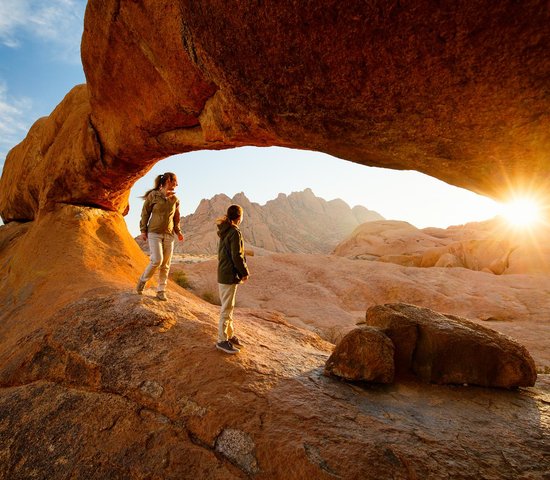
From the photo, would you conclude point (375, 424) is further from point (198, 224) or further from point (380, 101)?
point (198, 224)

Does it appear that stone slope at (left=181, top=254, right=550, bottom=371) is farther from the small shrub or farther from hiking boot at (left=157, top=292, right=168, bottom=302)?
hiking boot at (left=157, top=292, right=168, bottom=302)

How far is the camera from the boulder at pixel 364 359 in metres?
5.11

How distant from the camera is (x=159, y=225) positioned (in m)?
6.36

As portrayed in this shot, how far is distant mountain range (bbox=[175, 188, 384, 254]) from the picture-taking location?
232ft

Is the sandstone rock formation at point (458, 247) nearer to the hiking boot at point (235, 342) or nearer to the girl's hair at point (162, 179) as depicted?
the hiking boot at point (235, 342)

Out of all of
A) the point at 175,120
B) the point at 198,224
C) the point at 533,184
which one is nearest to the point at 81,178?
the point at 175,120

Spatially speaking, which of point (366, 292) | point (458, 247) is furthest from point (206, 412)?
point (458, 247)

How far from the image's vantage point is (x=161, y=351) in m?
4.88

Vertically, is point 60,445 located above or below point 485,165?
below

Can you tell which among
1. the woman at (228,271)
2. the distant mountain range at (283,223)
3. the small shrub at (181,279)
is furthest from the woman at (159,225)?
the distant mountain range at (283,223)

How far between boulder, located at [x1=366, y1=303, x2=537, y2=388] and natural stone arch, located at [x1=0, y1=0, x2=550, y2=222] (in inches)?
104

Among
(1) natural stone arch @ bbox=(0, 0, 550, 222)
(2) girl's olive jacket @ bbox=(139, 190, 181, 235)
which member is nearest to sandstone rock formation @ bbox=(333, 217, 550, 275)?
(1) natural stone arch @ bbox=(0, 0, 550, 222)

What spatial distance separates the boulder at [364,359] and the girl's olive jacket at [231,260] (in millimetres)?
2103

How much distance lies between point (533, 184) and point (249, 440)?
15.4 feet
